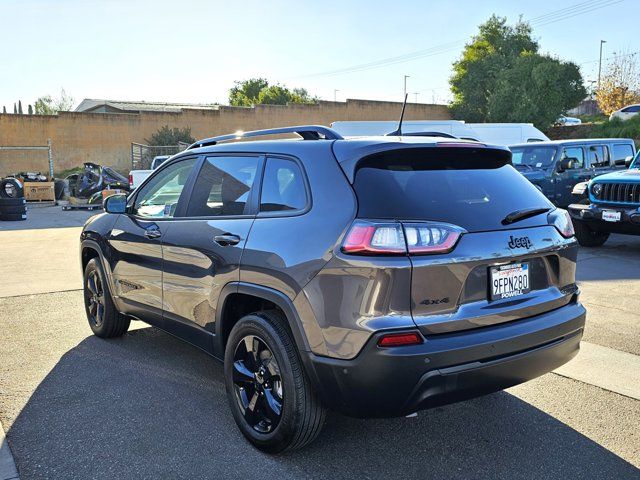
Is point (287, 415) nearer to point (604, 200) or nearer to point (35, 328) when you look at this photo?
point (35, 328)

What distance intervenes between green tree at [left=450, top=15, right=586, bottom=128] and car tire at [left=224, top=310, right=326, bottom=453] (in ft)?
123

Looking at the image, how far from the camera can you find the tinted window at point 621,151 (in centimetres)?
1347

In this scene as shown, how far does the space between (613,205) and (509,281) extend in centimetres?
734

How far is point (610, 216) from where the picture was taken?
9.32 meters

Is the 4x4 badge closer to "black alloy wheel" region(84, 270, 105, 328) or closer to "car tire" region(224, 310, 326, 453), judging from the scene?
"car tire" region(224, 310, 326, 453)

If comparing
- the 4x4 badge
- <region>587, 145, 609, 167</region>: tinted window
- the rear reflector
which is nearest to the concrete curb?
the rear reflector

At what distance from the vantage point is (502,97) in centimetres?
3919

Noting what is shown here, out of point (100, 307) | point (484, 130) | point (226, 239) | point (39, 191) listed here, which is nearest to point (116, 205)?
point (100, 307)

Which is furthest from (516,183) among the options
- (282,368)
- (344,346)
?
(282,368)

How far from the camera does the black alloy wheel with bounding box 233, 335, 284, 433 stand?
3342mm

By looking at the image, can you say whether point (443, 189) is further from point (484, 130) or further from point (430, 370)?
point (484, 130)

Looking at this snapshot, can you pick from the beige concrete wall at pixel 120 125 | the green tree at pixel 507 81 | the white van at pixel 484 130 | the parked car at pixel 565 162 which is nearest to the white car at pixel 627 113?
the green tree at pixel 507 81

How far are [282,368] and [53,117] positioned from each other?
34572 mm

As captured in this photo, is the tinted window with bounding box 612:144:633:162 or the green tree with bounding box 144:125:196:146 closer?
the tinted window with bounding box 612:144:633:162
